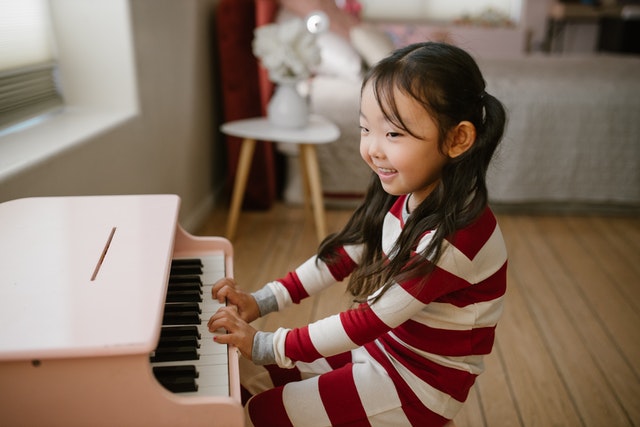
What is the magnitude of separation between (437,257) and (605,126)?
2.55 m

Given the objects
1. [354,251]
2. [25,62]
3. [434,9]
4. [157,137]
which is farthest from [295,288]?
[434,9]

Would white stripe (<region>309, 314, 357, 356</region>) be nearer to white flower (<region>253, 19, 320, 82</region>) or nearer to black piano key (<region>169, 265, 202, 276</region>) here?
black piano key (<region>169, 265, 202, 276</region>)

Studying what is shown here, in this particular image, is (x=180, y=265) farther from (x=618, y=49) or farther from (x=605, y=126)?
(x=618, y=49)

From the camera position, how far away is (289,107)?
2.64m

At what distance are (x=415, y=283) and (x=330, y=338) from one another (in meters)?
0.17

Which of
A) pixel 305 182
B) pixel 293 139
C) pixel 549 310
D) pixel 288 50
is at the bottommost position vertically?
pixel 549 310

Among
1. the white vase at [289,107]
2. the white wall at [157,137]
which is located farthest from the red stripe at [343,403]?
the white vase at [289,107]

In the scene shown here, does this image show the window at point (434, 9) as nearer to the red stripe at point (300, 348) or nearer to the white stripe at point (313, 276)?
the white stripe at point (313, 276)

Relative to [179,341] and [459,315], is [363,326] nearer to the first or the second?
[459,315]

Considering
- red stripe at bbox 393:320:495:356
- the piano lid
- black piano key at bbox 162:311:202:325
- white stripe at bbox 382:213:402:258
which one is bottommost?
red stripe at bbox 393:320:495:356

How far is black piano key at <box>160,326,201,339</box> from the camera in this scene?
95 centimetres

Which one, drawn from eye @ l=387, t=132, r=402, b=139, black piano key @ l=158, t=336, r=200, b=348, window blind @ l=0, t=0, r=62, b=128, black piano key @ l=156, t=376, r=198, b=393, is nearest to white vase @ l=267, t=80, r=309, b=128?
window blind @ l=0, t=0, r=62, b=128

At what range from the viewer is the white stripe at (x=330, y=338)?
39.7 inches

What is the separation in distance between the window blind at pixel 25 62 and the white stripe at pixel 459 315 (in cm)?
143
